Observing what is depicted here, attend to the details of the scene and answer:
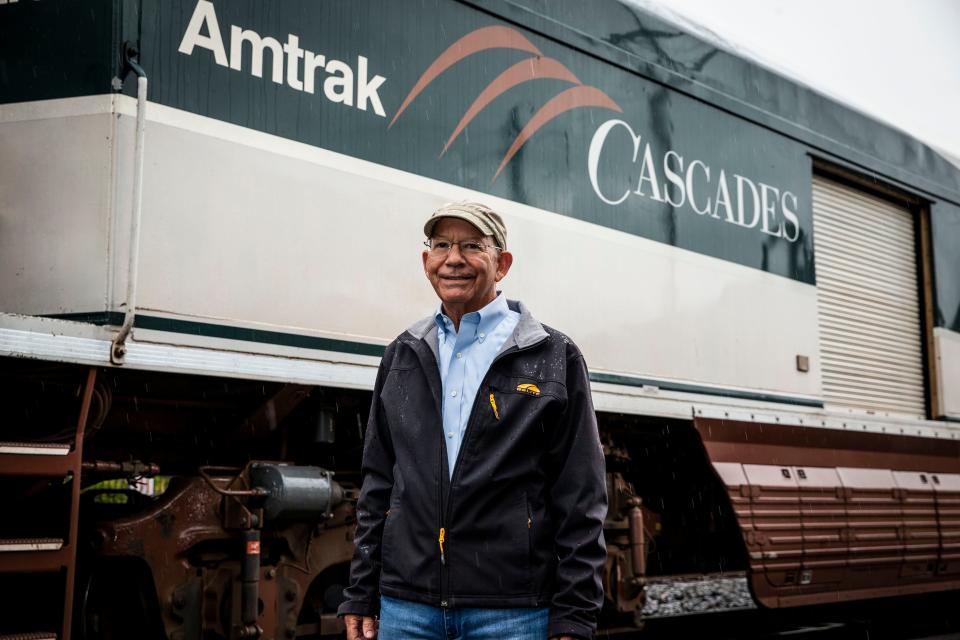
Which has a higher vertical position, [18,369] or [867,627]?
[18,369]

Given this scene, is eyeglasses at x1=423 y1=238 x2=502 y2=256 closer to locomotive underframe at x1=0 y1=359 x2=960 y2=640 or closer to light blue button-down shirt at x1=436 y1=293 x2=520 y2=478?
light blue button-down shirt at x1=436 y1=293 x2=520 y2=478

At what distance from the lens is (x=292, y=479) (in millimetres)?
4523

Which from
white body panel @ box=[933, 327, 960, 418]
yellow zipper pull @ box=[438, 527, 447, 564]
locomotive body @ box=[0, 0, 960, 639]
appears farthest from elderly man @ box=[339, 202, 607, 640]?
white body panel @ box=[933, 327, 960, 418]

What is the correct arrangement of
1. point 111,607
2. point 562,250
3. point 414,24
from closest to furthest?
point 111,607
point 414,24
point 562,250

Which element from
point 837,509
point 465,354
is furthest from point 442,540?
point 837,509

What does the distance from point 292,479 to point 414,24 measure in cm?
225

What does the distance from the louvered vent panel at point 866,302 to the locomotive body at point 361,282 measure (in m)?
0.05

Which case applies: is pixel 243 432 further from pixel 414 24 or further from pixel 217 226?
pixel 414 24

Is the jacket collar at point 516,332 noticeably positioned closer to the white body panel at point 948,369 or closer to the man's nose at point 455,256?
the man's nose at point 455,256

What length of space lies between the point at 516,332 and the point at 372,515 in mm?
600

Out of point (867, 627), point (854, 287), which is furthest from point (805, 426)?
point (867, 627)

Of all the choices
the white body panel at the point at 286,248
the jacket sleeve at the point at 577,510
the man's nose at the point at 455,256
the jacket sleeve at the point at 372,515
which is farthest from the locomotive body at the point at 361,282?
the jacket sleeve at the point at 577,510

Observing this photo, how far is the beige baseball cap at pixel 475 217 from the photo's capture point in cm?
266

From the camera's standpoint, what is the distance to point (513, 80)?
5.75 m
